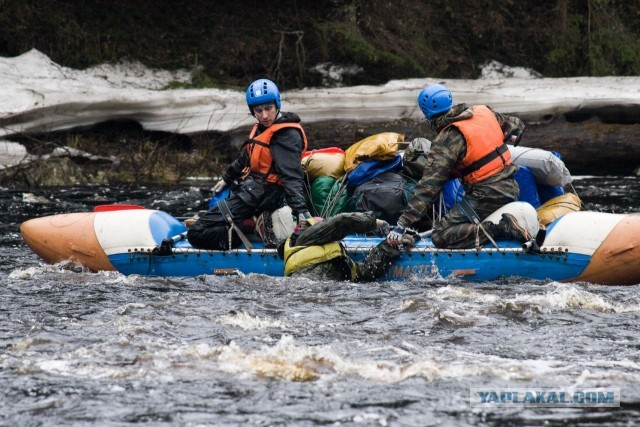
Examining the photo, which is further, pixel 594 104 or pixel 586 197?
pixel 594 104

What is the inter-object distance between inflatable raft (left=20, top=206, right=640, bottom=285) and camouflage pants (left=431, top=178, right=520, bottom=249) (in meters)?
0.08

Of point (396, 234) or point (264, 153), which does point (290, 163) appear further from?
point (396, 234)

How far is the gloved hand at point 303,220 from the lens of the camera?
7.58 metres

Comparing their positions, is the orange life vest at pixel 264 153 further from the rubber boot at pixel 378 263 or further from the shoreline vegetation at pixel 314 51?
the shoreline vegetation at pixel 314 51

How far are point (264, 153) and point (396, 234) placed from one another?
4.09 feet

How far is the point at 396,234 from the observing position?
7344 millimetres

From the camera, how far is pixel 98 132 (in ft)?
47.3

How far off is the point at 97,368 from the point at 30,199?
23.0ft

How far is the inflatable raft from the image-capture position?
7234mm

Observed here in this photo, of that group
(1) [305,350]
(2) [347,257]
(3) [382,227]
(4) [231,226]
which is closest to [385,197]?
(3) [382,227]

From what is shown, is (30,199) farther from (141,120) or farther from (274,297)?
(274,297)

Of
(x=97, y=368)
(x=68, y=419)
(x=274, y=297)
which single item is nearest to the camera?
(x=68, y=419)

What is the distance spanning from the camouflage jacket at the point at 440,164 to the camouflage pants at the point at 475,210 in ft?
0.21

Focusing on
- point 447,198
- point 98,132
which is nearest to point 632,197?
point 447,198
